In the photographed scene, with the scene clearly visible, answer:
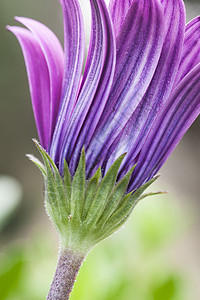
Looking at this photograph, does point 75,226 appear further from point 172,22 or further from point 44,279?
point 44,279

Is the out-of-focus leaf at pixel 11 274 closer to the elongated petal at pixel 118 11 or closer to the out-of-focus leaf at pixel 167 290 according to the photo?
the out-of-focus leaf at pixel 167 290

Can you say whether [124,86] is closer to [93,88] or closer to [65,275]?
[93,88]

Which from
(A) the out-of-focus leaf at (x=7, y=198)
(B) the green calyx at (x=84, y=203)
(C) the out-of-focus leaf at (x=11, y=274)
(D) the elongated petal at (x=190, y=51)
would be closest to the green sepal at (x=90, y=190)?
(B) the green calyx at (x=84, y=203)

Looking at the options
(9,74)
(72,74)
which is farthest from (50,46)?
(9,74)

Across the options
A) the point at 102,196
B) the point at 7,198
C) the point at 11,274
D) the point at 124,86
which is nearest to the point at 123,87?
the point at 124,86

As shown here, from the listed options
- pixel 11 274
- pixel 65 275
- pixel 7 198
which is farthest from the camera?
pixel 7 198

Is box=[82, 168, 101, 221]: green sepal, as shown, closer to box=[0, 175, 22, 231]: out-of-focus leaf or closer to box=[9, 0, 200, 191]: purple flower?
box=[9, 0, 200, 191]: purple flower
